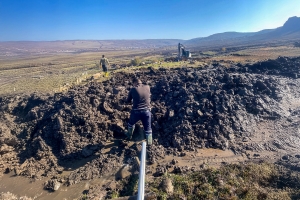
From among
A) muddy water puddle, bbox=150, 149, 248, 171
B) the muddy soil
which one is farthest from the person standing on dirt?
muddy water puddle, bbox=150, 149, 248, 171

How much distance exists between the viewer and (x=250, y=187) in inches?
190

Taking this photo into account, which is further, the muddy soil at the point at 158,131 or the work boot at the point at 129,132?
the work boot at the point at 129,132

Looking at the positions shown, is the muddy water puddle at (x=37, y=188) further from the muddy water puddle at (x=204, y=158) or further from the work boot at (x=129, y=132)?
the muddy water puddle at (x=204, y=158)

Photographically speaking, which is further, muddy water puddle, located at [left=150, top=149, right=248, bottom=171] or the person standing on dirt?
the person standing on dirt

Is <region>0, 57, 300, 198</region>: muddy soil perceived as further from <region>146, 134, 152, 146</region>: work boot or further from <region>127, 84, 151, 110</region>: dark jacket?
<region>127, 84, 151, 110</region>: dark jacket

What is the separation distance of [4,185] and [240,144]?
7104 millimetres

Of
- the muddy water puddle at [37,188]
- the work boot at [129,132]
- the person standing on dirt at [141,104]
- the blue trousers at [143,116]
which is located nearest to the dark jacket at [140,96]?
the person standing on dirt at [141,104]

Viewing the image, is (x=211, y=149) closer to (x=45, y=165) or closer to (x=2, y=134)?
(x=45, y=165)

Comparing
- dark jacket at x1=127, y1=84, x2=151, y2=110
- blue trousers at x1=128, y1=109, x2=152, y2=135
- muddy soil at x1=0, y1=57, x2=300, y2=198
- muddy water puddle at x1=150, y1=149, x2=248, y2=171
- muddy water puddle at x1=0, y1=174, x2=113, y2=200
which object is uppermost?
dark jacket at x1=127, y1=84, x2=151, y2=110

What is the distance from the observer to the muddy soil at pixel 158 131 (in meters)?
6.33

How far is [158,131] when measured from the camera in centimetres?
762

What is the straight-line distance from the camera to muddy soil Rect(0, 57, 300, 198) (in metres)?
6.33

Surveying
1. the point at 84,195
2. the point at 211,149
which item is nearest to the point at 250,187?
the point at 211,149

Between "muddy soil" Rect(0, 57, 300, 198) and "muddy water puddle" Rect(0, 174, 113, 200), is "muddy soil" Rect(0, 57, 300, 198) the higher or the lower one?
the higher one
